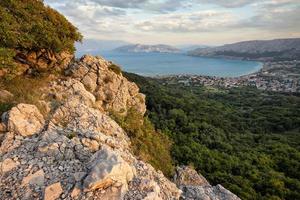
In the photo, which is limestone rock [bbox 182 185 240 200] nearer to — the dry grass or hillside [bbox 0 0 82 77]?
the dry grass

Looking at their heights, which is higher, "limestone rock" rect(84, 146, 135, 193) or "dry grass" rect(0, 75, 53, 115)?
"dry grass" rect(0, 75, 53, 115)

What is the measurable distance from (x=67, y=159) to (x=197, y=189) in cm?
658

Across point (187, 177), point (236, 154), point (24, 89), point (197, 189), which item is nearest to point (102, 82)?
point (24, 89)

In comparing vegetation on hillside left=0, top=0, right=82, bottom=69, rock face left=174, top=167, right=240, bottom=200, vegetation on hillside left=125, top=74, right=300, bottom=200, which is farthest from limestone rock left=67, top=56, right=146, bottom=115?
vegetation on hillside left=125, top=74, right=300, bottom=200

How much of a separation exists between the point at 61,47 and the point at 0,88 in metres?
4.81

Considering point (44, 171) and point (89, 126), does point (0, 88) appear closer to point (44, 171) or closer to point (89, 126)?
point (89, 126)

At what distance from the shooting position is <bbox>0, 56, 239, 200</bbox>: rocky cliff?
8.84 m

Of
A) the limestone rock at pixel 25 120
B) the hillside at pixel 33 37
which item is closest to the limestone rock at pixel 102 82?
the hillside at pixel 33 37

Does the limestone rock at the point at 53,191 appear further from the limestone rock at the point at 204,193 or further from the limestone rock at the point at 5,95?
the limestone rock at the point at 204,193

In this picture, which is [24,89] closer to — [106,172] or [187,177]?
[106,172]

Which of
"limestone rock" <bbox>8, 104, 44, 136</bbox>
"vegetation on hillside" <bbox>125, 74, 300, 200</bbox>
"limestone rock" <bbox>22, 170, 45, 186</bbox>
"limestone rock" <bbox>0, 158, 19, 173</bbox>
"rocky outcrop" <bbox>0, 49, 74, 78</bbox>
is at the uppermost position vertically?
"rocky outcrop" <bbox>0, 49, 74, 78</bbox>

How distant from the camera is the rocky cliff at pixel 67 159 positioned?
8.84 meters

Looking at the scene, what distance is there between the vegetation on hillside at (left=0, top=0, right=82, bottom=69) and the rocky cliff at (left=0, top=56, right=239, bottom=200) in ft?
8.92

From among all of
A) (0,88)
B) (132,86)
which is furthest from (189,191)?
(132,86)
